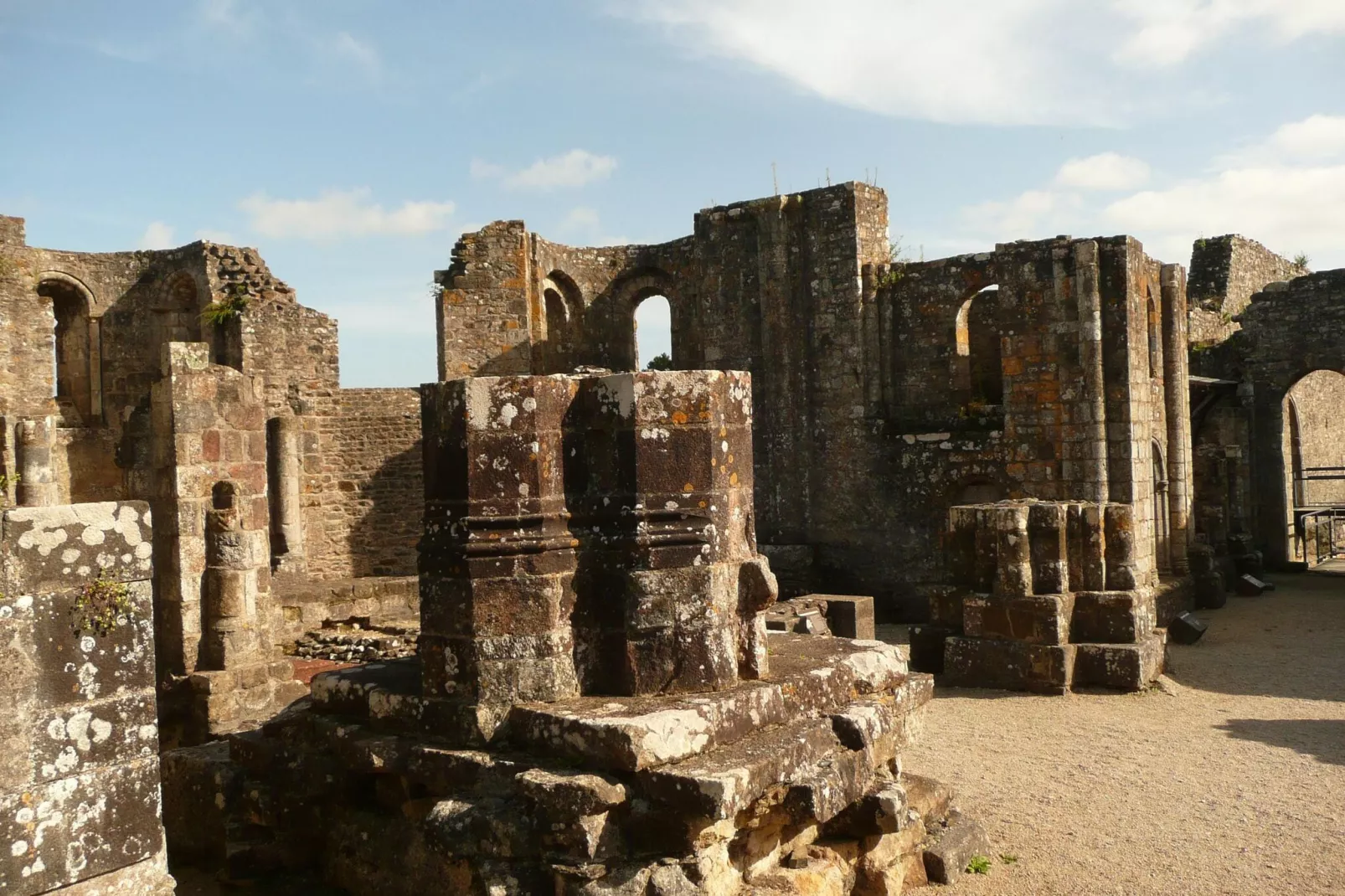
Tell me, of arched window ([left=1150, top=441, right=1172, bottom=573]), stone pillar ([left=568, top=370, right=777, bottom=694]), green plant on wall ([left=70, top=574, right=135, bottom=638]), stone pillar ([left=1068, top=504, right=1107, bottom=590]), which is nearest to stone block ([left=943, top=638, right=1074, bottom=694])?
stone pillar ([left=1068, top=504, right=1107, bottom=590])

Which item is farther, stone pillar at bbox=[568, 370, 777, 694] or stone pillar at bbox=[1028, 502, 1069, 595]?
stone pillar at bbox=[1028, 502, 1069, 595]

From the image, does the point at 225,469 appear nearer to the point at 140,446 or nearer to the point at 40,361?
the point at 140,446

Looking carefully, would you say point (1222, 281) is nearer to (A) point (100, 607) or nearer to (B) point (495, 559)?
(B) point (495, 559)

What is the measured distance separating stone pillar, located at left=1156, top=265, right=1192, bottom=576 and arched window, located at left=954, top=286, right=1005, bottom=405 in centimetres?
220

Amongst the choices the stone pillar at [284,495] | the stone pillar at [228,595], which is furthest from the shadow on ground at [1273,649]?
the stone pillar at [284,495]

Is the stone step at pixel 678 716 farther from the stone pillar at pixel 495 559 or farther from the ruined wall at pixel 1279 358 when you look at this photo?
the ruined wall at pixel 1279 358

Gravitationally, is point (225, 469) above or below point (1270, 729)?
above

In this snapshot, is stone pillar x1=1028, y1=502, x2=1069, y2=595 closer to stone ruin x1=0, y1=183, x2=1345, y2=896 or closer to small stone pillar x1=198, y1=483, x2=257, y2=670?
stone ruin x1=0, y1=183, x2=1345, y2=896

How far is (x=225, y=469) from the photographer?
29.9 feet

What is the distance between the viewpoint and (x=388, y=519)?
19.5 m

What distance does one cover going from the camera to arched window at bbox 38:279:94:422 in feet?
70.8

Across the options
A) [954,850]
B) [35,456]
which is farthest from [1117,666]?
[35,456]

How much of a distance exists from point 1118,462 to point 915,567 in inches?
139

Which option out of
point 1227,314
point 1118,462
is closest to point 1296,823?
point 1118,462
